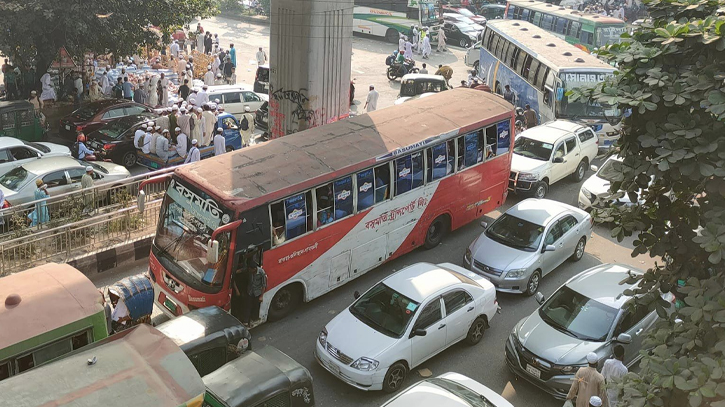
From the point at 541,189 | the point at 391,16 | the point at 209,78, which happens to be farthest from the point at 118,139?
the point at 391,16

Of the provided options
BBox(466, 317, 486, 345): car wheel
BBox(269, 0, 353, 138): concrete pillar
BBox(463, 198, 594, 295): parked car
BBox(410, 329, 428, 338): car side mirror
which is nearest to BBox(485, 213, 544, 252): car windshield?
BBox(463, 198, 594, 295): parked car

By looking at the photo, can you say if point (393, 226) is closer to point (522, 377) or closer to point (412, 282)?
point (412, 282)

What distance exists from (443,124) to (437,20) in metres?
26.3

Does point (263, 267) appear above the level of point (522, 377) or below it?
above

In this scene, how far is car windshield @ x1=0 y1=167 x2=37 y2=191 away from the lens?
14852 millimetres

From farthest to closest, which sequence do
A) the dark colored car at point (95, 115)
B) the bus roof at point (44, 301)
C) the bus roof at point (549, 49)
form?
the bus roof at point (549, 49) → the dark colored car at point (95, 115) → the bus roof at point (44, 301)

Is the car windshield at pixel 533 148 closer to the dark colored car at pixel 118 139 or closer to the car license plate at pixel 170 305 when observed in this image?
the dark colored car at pixel 118 139

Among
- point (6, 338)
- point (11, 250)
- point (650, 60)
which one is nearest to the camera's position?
point (650, 60)

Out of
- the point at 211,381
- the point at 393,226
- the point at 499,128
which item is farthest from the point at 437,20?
the point at 211,381

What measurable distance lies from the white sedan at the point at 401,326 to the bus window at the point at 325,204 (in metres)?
1.60

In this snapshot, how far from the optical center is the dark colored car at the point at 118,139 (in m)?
18.9

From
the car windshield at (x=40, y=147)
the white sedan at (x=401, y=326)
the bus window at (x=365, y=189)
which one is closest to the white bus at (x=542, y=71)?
the bus window at (x=365, y=189)

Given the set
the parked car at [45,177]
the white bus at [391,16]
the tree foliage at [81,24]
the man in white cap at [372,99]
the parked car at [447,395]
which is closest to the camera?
the parked car at [447,395]

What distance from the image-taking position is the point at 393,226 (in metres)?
Answer: 13.7
